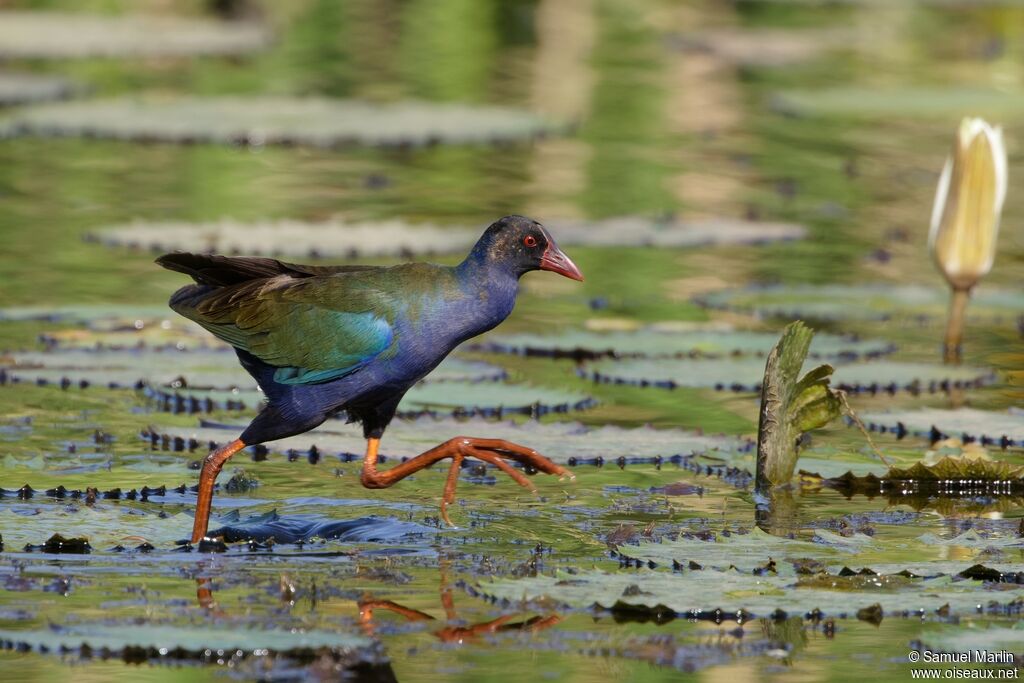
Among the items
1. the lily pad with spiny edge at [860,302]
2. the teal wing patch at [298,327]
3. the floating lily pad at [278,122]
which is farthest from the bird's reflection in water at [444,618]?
the floating lily pad at [278,122]

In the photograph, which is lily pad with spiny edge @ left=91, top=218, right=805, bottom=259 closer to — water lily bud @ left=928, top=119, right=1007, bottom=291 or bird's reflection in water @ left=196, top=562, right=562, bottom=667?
water lily bud @ left=928, top=119, right=1007, bottom=291

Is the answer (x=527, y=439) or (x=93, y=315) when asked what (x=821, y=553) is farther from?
(x=93, y=315)

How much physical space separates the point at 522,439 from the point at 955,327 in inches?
110

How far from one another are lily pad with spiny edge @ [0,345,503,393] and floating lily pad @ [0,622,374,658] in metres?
2.90

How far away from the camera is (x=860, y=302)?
9.77 meters

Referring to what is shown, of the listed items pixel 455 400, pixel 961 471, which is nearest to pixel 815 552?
pixel 961 471

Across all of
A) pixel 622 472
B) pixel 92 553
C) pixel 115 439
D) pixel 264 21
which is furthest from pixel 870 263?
pixel 264 21

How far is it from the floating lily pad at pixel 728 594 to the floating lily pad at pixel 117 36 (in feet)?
44.6

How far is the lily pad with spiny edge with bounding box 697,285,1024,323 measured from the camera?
9547 millimetres

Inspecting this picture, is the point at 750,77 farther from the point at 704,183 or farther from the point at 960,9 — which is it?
the point at 960,9

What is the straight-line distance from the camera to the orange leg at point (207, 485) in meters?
5.77

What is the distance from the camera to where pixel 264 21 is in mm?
21625

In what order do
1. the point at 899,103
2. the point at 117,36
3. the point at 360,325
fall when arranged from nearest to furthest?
1. the point at 360,325
2. the point at 899,103
3. the point at 117,36

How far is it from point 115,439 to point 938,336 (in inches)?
166
